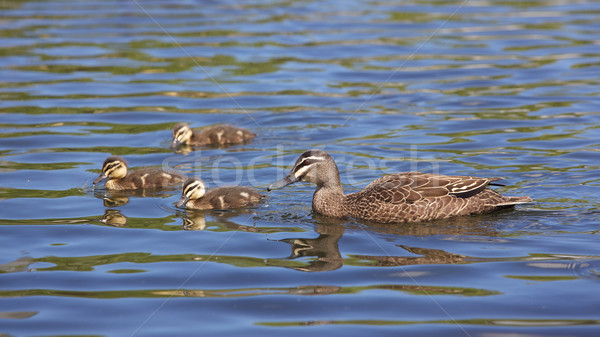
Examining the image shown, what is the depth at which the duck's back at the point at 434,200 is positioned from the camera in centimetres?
784

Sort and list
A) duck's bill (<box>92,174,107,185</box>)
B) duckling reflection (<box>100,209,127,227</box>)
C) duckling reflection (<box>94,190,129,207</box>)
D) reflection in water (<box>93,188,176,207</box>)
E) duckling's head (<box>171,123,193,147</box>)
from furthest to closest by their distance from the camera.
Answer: duckling's head (<box>171,123,193,147</box>) → duck's bill (<box>92,174,107,185</box>) → reflection in water (<box>93,188,176,207</box>) → duckling reflection (<box>94,190,129,207</box>) → duckling reflection (<box>100,209,127,227</box>)

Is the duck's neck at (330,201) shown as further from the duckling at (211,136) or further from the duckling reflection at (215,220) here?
the duckling at (211,136)

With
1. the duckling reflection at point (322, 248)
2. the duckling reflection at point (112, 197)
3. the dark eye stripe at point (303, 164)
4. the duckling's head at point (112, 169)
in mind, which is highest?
the dark eye stripe at point (303, 164)

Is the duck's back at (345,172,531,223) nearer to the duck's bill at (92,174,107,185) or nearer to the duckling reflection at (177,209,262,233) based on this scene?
the duckling reflection at (177,209,262,233)

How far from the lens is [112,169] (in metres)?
9.27

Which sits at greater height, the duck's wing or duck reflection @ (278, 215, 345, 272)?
the duck's wing

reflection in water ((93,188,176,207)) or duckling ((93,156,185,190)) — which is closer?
reflection in water ((93,188,176,207))

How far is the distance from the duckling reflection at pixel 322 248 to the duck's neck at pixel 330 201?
276mm

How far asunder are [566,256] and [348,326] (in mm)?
2172

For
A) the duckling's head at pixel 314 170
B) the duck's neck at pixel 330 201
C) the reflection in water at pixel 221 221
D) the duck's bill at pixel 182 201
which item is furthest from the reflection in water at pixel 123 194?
the duck's neck at pixel 330 201

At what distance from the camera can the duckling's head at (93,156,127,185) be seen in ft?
30.3

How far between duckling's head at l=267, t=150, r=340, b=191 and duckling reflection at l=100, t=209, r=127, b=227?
153cm

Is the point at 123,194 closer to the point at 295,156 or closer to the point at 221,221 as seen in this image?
the point at 221,221

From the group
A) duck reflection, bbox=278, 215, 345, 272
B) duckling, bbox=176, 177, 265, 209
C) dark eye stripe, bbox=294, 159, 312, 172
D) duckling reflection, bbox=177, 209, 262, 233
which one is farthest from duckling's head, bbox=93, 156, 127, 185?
duck reflection, bbox=278, 215, 345, 272
